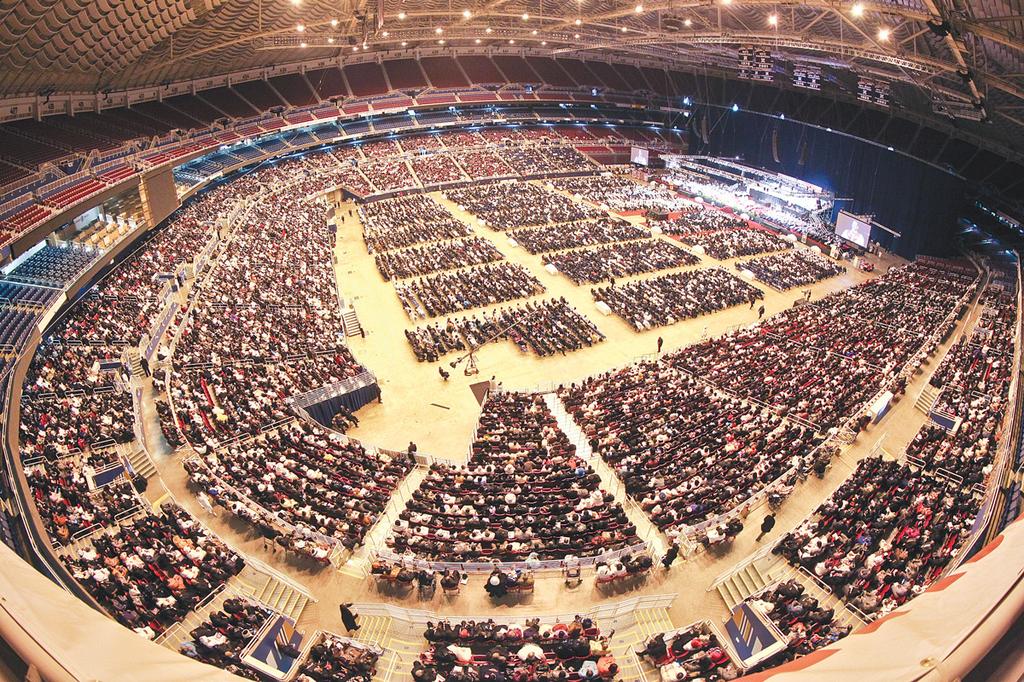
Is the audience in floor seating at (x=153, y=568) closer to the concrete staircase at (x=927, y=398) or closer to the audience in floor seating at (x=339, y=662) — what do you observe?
the audience in floor seating at (x=339, y=662)

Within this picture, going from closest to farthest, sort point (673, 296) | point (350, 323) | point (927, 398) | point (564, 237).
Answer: point (927, 398), point (350, 323), point (673, 296), point (564, 237)

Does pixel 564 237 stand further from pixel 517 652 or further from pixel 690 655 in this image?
pixel 517 652

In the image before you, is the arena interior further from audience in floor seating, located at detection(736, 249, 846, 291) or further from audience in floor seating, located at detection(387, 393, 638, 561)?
audience in floor seating, located at detection(736, 249, 846, 291)

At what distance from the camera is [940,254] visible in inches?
1772

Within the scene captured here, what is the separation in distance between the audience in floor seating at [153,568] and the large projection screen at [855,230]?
50.0 metres

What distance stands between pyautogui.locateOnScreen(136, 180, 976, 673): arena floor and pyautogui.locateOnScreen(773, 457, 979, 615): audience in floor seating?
1.34 metres

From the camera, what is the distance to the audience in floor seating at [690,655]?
12.9 m

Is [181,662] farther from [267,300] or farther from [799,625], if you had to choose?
[267,300]

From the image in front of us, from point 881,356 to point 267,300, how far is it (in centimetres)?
3172

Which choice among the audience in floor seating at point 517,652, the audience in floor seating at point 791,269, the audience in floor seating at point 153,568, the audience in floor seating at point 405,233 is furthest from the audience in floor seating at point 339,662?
the audience in floor seating at point 791,269

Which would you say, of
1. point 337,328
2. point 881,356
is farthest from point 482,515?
point 881,356

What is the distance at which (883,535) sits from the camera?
15859 mm

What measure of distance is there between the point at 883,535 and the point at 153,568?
19045 mm

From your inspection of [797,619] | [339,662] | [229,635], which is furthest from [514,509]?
[229,635]
